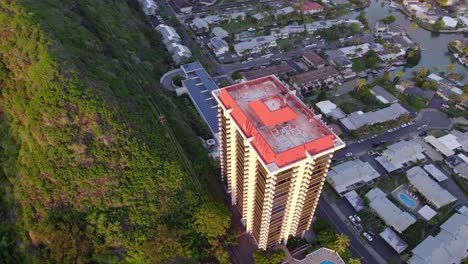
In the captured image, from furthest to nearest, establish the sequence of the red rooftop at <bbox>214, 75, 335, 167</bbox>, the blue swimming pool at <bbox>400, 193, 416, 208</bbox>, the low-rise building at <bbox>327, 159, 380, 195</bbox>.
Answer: the low-rise building at <bbox>327, 159, 380, 195</bbox> → the blue swimming pool at <bbox>400, 193, 416, 208</bbox> → the red rooftop at <bbox>214, 75, 335, 167</bbox>

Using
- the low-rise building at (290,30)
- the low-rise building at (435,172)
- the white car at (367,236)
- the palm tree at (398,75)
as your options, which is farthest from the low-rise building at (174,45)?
the low-rise building at (435,172)

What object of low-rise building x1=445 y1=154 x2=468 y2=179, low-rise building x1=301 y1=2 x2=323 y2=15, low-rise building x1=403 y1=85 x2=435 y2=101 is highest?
low-rise building x1=301 y1=2 x2=323 y2=15

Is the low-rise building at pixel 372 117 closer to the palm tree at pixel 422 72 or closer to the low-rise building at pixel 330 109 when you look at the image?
the low-rise building at pixel 330 109

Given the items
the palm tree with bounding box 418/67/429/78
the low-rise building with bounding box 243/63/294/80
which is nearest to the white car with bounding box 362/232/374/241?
the low-rise building with bounding box 243/63/294/80

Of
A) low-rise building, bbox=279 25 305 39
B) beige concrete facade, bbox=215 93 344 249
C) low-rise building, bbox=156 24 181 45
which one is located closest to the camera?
beige concrete facade, bbox=215 93 344 249

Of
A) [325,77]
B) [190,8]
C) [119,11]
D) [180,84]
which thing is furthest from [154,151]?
[190,8]

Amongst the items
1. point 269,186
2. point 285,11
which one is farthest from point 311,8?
point 269,186

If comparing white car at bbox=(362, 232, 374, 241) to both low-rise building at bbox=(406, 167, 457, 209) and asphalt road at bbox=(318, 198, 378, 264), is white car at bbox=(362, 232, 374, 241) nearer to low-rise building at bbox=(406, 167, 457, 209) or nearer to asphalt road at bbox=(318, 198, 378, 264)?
asphalt road at bbox=(318, 198, 378, 264)
